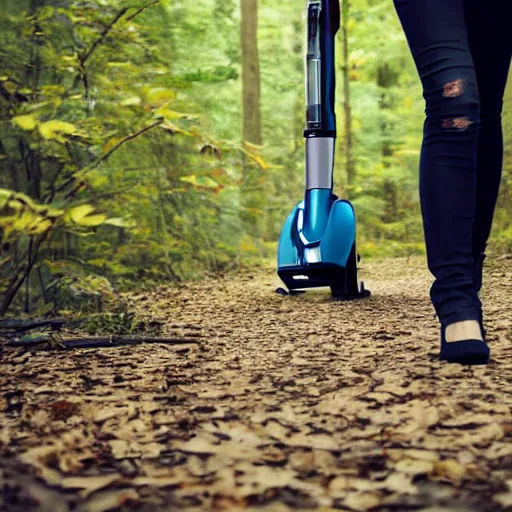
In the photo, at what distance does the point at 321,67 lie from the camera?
3697 mm

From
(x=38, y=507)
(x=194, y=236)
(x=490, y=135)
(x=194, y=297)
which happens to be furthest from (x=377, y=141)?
(x=38, y=507)

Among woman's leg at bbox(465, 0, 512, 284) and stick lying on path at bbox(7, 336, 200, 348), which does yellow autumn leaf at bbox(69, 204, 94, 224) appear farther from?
woman's leg at bbox(465, 0, 512, 284)

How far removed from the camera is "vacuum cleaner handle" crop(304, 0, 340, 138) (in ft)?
12.0

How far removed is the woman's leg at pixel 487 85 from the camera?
2.25 metres

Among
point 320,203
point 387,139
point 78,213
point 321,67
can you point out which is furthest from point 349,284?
point 387,139

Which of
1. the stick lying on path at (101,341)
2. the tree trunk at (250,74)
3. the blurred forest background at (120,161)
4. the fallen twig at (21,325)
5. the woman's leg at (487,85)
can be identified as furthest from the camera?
the tree trunk at (250,74)

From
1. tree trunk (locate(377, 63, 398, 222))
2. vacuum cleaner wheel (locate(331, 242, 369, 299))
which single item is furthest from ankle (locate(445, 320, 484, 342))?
tree trunk (locate(377, 63, 398, 222))

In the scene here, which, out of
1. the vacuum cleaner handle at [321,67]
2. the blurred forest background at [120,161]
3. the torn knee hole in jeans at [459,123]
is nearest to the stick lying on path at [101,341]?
the blurred forest background at [120,161]

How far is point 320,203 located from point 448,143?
1.58 meters

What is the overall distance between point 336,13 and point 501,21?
150 cm

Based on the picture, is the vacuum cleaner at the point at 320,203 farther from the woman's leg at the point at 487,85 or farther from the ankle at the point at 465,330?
the ankle at the point at 465,330

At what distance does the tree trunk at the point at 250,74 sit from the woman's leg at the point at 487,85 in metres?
5.74

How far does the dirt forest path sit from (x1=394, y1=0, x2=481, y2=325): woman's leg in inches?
8.1

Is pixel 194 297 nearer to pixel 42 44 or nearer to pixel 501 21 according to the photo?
pixel 42 44
